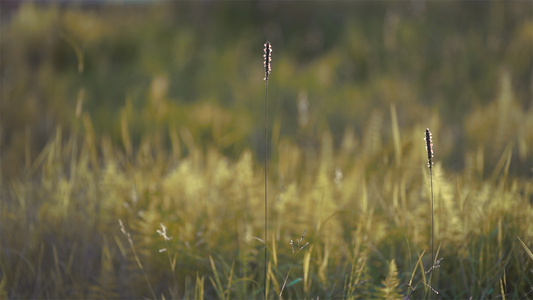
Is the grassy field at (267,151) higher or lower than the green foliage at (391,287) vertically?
higher

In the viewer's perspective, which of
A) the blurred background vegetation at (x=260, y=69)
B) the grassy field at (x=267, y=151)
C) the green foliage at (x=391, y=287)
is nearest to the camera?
the green foliage at (x=391, y=287)

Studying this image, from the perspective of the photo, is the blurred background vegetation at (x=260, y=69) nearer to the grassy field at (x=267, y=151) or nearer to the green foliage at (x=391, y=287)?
the grassy field at (x=267, y=151)

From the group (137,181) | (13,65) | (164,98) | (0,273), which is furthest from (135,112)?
(0,273)

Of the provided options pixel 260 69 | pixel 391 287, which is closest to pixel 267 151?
pixel 260 69

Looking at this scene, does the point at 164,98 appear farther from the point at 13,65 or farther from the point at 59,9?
the point at 59,9

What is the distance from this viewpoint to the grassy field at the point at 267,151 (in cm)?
179

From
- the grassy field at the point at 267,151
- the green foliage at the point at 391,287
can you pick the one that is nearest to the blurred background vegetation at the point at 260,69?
the grassy field at the point at 267,151

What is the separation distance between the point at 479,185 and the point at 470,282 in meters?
0.69

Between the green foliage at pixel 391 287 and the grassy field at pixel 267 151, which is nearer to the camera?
the green foliage at pixel 391 287

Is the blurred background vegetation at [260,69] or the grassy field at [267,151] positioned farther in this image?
the blurred background vegetation at [260,69]

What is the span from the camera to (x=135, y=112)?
3719mm

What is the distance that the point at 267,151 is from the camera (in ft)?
11.3

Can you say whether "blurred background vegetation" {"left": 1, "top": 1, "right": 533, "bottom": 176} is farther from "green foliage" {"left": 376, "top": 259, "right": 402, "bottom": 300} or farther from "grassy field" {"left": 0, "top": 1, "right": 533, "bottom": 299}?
"green foliage" {"left": 376, "top": 259, "right": 402, "bottom": 300}

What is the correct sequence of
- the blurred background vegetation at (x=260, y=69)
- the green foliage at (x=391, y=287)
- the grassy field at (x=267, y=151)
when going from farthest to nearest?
the blurred background vegetation at (x=260, y=69) → the grassy field at (x=267, y=151) → the green foliage at (x=391, y=287)
